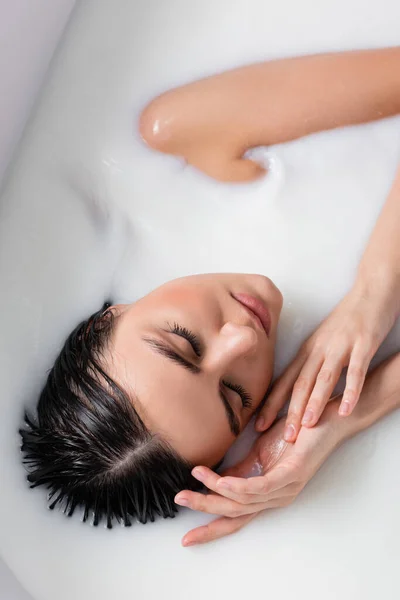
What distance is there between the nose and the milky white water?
233 mm

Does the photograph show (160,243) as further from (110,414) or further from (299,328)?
(110,414)

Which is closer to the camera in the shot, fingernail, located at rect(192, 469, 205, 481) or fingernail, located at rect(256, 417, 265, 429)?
fingernail, located at rect(192, 469, 205, 481)

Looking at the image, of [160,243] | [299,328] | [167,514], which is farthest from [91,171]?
[167,514]

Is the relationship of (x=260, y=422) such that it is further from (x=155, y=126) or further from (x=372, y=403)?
(x=155, y=126)

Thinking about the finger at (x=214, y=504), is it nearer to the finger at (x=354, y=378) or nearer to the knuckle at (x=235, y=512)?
the knuckle at (x=235, y=512)

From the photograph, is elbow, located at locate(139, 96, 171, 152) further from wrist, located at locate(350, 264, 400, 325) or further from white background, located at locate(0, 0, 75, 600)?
wrist, located at locate(350, 264, 400, 325)

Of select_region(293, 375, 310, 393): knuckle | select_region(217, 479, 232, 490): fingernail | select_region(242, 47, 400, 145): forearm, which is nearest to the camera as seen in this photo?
select_region(217, 479, 232, 490): fingernail

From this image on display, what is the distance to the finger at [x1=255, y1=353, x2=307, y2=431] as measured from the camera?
3.78 feet

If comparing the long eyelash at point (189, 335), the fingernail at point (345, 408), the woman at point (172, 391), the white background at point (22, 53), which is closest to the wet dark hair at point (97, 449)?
the woman at point (172, 391)

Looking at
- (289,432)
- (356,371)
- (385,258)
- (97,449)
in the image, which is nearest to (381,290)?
(385,258)

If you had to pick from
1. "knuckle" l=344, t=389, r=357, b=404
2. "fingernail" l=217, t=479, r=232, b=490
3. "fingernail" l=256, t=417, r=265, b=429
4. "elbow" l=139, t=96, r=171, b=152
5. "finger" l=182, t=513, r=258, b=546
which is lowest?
"finger" l=182, t=513, r=258, b=546

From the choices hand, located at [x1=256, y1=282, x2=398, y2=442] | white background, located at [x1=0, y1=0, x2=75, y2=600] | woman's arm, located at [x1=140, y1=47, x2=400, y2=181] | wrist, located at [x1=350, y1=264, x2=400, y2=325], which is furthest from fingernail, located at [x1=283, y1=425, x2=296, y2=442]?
white background, located at [x1=0, y1=0, x2=75, y2=600]

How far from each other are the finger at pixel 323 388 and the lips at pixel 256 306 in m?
0.11

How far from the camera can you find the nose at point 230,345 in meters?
1.00
